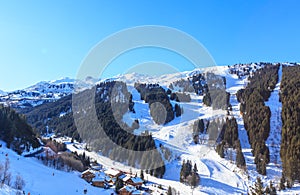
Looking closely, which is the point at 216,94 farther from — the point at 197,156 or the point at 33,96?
the point at 33,96

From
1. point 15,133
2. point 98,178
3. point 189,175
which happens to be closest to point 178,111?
point 189,175

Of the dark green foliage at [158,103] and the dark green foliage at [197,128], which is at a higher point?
the dark green foliage at [158,103]

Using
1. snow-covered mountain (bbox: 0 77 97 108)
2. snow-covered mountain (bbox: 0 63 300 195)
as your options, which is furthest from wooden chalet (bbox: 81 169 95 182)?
snow-covered mountain (bbox: 0 77 97 108)

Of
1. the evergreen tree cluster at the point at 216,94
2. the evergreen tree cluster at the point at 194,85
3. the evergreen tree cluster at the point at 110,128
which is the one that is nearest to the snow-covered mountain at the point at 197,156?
the evergreen tree cluster at the point at 110,128

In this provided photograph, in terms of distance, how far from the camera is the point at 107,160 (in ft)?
200

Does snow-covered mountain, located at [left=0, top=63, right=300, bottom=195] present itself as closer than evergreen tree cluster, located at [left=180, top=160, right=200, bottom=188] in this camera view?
Yes

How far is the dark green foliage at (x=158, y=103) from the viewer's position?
277ft

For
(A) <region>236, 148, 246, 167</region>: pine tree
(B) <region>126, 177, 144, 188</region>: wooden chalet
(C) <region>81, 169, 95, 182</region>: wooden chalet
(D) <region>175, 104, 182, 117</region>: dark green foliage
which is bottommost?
(B) <region>126, 177, 144, 188</region>: wooden chalet

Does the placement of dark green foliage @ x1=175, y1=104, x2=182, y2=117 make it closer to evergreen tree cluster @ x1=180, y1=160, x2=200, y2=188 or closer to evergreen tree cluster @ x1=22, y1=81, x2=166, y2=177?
evergreen tree cluster @ x1=22, y1=81, x2=166, y2=177

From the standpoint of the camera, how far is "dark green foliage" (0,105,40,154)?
117 feet

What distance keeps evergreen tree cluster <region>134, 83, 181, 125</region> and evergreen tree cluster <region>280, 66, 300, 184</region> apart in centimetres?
3095

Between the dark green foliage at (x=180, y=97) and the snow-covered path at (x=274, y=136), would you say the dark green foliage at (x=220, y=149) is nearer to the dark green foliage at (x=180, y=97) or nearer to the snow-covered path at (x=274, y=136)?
the snow-covered path at (x=274, y=136)

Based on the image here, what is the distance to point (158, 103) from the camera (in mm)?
94562

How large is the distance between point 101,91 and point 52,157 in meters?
79.2
